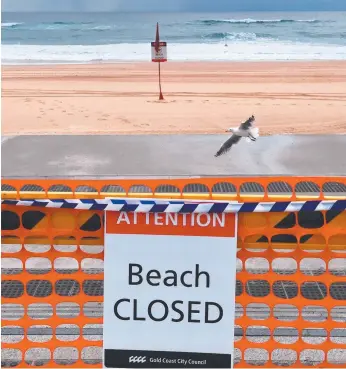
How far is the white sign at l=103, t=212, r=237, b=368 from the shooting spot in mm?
3277

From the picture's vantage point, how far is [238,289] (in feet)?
16.0

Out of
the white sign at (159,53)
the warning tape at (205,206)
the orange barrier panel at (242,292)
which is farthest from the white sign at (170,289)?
the white sign at (159,53)

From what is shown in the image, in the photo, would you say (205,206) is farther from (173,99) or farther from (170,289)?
(173,99)

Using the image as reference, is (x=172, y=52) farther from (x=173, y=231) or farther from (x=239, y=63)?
(x=173, y=231)

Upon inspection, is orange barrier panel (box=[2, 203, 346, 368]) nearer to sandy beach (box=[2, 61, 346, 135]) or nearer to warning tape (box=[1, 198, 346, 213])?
warning tape (box=[1, 198, 346, 213])

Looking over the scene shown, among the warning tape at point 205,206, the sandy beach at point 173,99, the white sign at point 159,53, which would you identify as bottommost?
the sandy beach at point 173,99

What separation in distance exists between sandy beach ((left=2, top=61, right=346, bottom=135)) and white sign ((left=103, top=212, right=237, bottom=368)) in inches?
440

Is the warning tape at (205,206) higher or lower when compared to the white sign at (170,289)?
higher

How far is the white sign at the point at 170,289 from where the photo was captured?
3.28 m

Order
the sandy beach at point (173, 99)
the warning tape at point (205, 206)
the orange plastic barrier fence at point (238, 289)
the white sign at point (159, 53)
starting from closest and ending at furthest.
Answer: the warning tape at point (205, 206), the orange plastic barrier fence at point (238, 289), the sandy beach at point (173, 99), the white sign at point (159, 53)

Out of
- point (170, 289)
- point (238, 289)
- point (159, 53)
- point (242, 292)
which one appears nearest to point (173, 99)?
point (159, 53)

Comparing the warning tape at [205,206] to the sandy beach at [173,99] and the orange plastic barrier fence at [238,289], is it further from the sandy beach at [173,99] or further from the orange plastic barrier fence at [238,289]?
the sandy beach at [173,99]

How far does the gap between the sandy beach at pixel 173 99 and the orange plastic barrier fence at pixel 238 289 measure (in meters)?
10.1

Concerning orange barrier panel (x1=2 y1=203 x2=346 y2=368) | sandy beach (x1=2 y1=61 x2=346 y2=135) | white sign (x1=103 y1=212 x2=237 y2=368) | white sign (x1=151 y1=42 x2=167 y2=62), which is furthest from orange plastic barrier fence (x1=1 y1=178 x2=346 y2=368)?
white sign (x1=151 y1=42 x2=167 y2=62)
